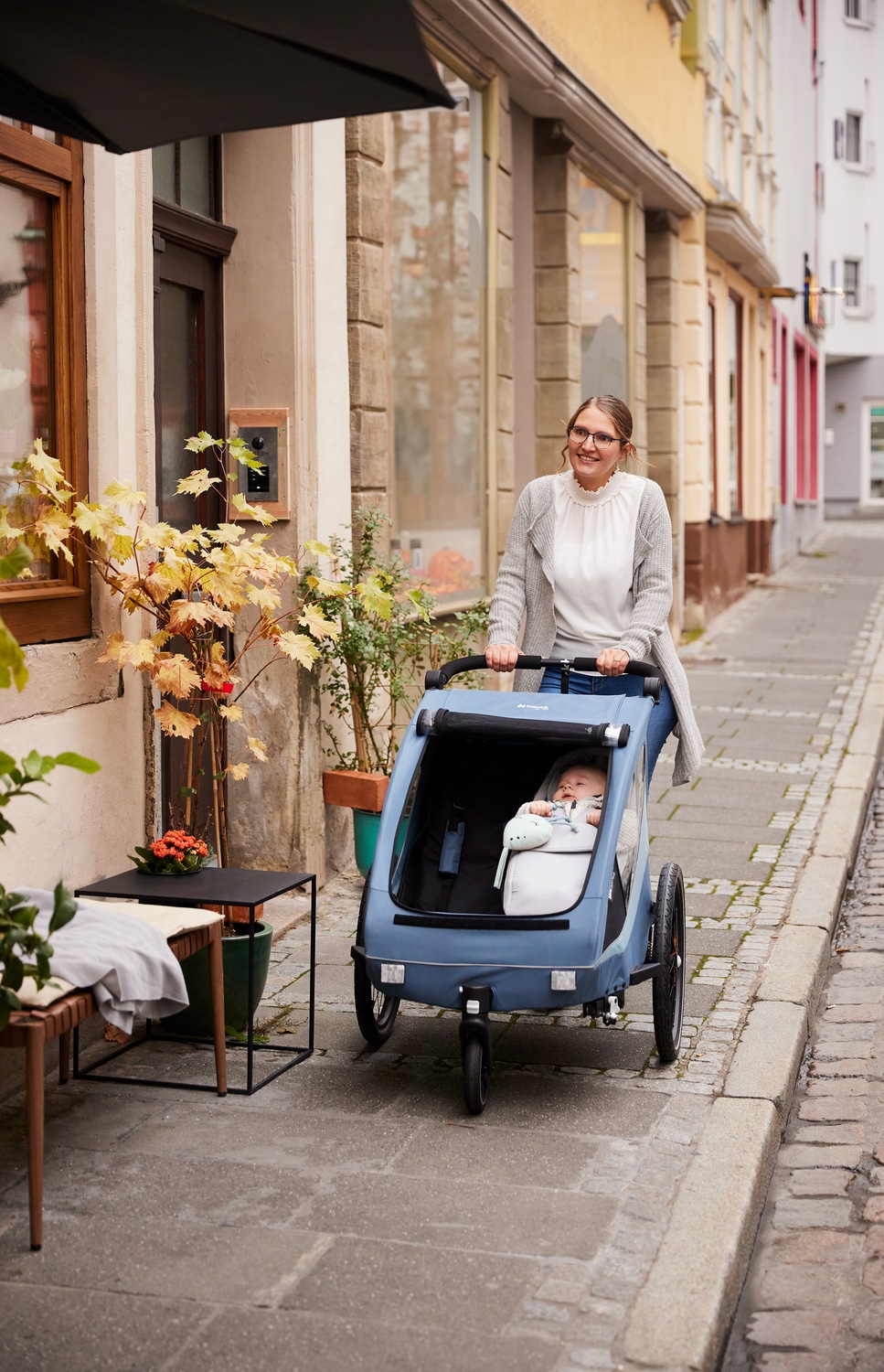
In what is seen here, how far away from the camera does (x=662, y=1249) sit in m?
3.58

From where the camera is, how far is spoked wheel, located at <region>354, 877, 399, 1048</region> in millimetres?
4461

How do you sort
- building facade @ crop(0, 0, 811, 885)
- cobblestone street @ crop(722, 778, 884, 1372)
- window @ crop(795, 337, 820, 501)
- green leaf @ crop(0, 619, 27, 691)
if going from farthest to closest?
window @ crop(795, 337, 820, 501) → building facade @ crop(0, 0, 811, 885) → cobblestone street @ crop(722, 778, 884, 1372) → green leaf @ crop(0, 619, 27, 691)

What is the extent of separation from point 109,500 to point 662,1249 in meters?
2.81

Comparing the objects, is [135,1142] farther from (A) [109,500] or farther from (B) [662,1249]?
(A) [109,500]

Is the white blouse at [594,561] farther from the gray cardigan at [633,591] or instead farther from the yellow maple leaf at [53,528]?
the yellow maple leaf at [53,528]

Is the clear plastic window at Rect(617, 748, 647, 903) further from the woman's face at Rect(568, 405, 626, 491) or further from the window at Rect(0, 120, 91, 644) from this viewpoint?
the window at Rect(0, 120, 91, 644)

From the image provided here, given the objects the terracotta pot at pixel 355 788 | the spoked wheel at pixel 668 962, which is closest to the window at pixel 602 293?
the terracotta pot at pixel 355 788

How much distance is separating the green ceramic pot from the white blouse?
1.35m

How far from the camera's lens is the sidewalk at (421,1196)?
321 centimetres

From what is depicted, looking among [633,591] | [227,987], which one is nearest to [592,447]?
[633,591]

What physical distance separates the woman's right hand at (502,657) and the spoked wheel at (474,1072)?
109cm

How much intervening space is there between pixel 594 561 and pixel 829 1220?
2057 millimetres

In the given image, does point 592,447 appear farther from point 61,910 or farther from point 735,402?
point 735,402

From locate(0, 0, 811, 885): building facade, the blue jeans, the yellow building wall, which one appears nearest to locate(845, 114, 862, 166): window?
locate(0, 0, 811, 885): building facade
